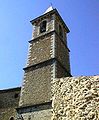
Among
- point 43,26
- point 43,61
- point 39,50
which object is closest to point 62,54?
point 39,50

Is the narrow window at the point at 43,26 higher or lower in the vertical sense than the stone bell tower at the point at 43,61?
higher

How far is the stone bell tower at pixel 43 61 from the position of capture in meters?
11.4

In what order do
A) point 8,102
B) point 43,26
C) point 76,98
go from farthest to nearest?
point 43,26 → point 8,102 → point 76,98

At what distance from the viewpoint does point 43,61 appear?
12789mm

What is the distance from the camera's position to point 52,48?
13.3 m

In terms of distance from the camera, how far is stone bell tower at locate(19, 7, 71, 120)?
1143cm

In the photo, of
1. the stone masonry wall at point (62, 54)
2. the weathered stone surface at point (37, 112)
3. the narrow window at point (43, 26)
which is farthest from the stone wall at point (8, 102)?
the narrow window at point (43, 26)

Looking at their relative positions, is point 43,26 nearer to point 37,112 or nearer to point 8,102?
point 8,102

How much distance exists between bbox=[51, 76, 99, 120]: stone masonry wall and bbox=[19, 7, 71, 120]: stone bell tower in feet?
22.3

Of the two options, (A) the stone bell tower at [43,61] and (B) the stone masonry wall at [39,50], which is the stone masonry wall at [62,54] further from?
(B) the stone masonry wall at [39,50]

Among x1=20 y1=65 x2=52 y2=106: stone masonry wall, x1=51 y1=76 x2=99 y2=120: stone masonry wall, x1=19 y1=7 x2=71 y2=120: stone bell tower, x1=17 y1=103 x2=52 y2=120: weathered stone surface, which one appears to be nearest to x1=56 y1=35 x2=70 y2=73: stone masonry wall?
x1=19 y1=7 x2=71 y2=120: stone bell tower

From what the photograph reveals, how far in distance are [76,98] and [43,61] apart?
9.27 meters

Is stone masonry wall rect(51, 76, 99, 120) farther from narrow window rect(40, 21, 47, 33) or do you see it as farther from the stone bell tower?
narrow window rect(40, 21, 47, 33)

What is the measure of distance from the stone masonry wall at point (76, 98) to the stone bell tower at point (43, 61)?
268 inches
